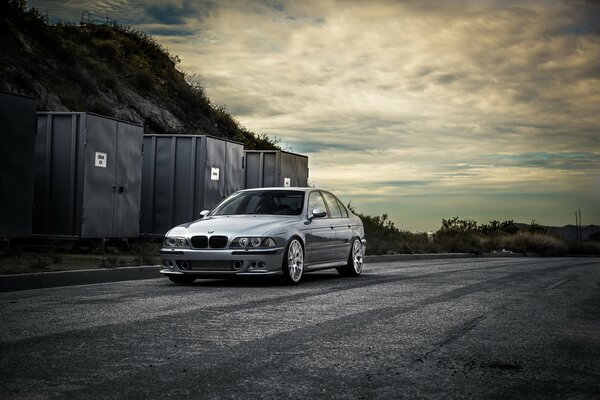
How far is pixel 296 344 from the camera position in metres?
6.38

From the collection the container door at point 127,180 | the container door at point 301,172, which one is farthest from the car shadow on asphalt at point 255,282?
the container door at point 301,172

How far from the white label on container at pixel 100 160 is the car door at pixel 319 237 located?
6.01 metres

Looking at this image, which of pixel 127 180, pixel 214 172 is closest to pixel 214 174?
pixel 214 172

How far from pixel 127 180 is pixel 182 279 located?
6784 millimetres

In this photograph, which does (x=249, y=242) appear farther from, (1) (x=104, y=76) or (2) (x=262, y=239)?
(1) (x=104, y=76)

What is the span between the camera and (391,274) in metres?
15.6

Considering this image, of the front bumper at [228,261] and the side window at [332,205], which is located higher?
the side window at [332,205]

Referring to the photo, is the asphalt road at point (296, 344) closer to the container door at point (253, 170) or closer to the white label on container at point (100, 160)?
the white label on container at point (100, 160)

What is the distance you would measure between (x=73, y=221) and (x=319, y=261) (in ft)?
21.1

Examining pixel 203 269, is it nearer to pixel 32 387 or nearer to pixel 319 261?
pixel 319 261

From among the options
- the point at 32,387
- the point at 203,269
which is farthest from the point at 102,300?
the point at 32,387

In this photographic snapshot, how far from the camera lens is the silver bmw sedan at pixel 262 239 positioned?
11.9 m

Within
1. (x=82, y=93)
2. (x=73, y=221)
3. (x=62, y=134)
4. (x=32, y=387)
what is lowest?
(x=32, y=387)

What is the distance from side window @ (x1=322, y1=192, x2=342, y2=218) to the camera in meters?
14.4
